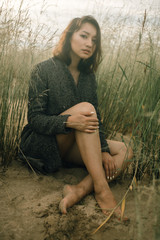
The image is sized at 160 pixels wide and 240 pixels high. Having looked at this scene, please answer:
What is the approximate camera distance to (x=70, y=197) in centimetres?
127

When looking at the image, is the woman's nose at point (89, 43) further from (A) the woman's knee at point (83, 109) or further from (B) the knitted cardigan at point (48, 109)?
(A) the woman's knee at point (83, 109)

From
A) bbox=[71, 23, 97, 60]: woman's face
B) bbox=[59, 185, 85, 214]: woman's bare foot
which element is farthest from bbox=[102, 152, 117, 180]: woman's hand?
bbox=[71, 23, 97, 60]: woman's face

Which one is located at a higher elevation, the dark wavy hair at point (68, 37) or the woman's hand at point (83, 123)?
the dark wavy hair at point (68, 37)

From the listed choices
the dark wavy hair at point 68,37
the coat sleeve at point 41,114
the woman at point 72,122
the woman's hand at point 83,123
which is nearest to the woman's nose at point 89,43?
the woman at point 72,122

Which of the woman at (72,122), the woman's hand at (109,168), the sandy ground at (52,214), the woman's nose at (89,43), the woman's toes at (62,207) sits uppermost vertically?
the woman's nose at (89,43)

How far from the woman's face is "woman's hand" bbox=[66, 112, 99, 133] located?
512mm

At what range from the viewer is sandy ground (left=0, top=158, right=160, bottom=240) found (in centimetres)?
104

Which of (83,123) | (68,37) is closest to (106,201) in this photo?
(83,123)

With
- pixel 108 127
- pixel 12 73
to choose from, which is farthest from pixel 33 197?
pixel 108 127

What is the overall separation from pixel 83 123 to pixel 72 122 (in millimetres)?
77

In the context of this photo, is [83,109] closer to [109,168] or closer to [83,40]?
[109,168]

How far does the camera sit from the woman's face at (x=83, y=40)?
1.64 metres

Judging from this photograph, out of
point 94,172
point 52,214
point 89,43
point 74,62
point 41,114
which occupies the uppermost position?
point 89,43

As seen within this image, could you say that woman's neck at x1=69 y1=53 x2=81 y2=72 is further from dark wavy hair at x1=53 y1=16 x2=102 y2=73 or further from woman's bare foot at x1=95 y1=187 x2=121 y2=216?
woman's bare foot at x1=95 y1=187 x2=121 y2=216
